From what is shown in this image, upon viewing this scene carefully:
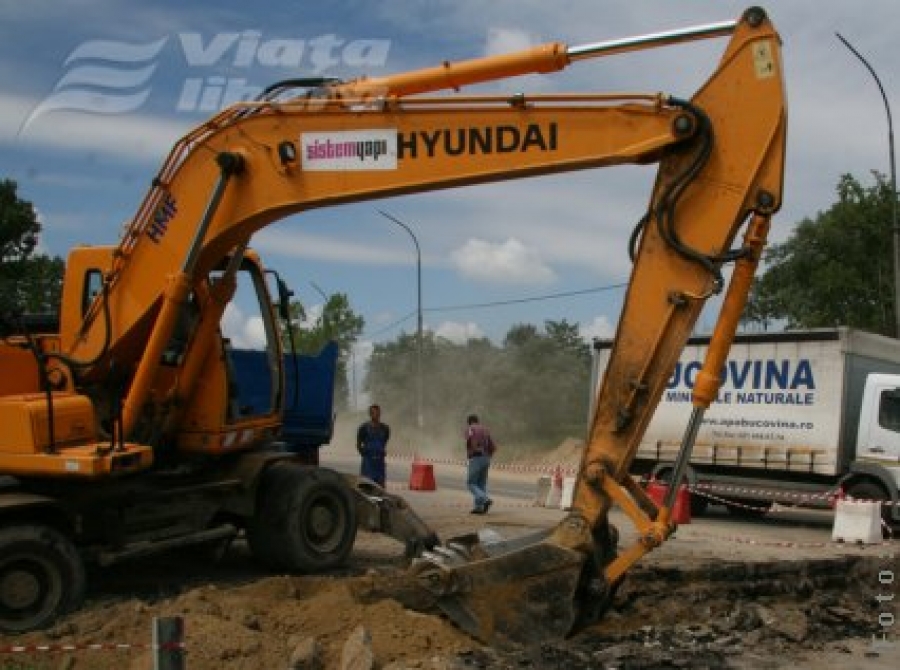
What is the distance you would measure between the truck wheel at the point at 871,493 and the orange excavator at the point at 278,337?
8301 mm

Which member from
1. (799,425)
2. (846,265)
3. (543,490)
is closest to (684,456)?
(799,425)

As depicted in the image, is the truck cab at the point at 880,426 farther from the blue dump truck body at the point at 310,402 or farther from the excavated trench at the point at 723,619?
the blue dump truck body at the point at 310,402

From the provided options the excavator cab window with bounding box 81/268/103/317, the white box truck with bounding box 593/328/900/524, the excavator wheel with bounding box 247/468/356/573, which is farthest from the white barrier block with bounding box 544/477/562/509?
the excavator cab window with bounding box 81/268/103/317

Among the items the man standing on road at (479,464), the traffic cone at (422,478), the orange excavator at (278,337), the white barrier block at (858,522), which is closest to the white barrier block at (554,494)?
the man standing on road at (479,464)

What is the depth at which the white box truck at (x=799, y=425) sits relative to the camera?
16.1 meters

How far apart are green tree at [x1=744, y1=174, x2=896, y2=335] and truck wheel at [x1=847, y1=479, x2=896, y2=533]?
17.6 metres

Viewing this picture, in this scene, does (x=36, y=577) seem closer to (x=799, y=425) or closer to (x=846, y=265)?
(x=799, y=425)

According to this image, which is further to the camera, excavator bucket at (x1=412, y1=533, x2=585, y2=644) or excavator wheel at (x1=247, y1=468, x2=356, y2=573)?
excavator wheel at (x1=247, y1=468, x2=356, y2=573)

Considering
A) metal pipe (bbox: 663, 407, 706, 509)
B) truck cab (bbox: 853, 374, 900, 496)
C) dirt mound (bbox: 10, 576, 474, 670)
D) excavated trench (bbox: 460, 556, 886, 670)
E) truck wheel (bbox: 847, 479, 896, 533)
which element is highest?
truck cab (bbox: 853, 374, 900, 496)

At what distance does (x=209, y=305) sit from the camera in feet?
32.6

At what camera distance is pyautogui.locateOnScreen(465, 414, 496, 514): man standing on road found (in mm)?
17297

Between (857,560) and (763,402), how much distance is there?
709cm

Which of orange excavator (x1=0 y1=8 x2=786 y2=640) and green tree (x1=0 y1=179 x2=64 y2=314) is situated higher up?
green tree (x1=0 y1=179 x2=64 y2=314)

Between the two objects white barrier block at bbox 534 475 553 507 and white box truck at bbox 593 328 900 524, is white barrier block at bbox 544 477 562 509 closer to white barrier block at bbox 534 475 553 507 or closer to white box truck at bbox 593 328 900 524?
white barrier block at bbox 534 475 553 507
